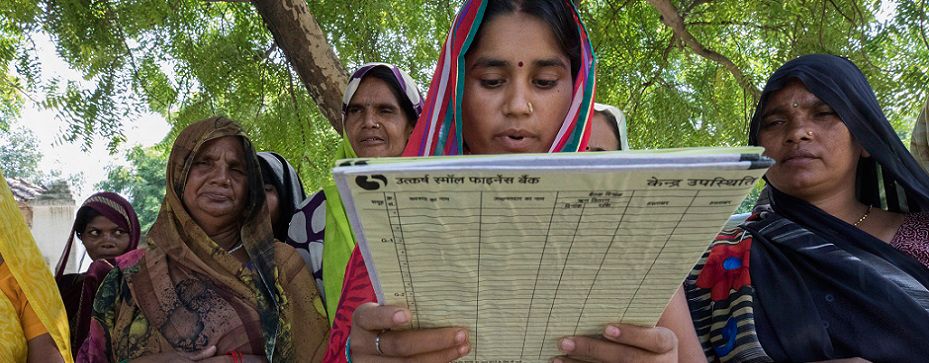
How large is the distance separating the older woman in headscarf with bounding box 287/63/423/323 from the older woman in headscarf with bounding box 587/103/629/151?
2.94 feet

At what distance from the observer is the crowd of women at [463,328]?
135cm

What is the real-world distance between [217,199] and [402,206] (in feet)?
7.61

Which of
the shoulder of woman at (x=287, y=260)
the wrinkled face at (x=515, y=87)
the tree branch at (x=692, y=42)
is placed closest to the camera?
the wrinkled face at (x=515, y=87)

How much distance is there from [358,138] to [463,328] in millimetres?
2344

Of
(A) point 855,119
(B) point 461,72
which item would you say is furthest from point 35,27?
(A) point 855,119

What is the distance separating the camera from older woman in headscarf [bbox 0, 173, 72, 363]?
2.45 meters

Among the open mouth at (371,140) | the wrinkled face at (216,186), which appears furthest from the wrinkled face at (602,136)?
the wrinkled face at (216,186)

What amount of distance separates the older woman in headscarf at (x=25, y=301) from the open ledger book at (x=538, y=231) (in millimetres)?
2020

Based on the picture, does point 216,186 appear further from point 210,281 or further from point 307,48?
point 307,48

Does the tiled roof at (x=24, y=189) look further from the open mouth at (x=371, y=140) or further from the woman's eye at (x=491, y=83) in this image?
the woman's eye at (x=491, y=83)

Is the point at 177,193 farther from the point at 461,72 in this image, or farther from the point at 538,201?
the point at 538,201

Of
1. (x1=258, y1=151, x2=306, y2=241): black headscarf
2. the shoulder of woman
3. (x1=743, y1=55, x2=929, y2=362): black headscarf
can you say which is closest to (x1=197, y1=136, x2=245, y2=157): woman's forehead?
(x1=258, y1=151, x2=306, y2=241): black headscarf

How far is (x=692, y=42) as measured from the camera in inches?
209

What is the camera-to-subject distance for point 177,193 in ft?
9.87
